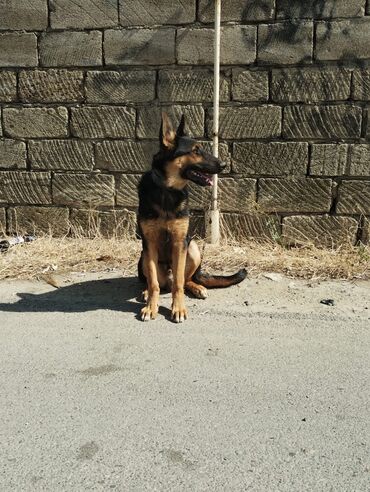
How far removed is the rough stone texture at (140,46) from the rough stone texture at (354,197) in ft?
8.05

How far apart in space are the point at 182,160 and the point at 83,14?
291 cm

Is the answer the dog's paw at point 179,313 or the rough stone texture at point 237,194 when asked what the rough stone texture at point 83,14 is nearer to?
the rough stone texture at point 237,194

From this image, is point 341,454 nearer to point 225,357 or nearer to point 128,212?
point 225,357

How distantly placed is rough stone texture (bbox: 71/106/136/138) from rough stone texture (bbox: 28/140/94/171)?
6.1 inches

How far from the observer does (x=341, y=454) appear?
2.18m

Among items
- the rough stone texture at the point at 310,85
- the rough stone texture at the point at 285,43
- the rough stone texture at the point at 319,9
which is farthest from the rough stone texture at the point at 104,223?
the rough stone texture at the point at 319,9

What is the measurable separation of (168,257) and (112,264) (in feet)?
4.13

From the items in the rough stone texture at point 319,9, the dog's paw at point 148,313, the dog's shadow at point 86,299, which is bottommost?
the dog's shadow at point 86,299

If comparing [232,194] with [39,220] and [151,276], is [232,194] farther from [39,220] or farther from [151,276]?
[39,220]

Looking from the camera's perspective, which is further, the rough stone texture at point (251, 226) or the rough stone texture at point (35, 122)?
the rough stone texture at point (35, 122)

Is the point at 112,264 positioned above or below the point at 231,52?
below

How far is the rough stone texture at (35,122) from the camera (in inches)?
229

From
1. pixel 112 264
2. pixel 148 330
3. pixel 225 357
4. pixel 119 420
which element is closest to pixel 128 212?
pixel 112 264

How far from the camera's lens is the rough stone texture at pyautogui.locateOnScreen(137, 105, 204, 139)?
Answer: 5.57 metres
